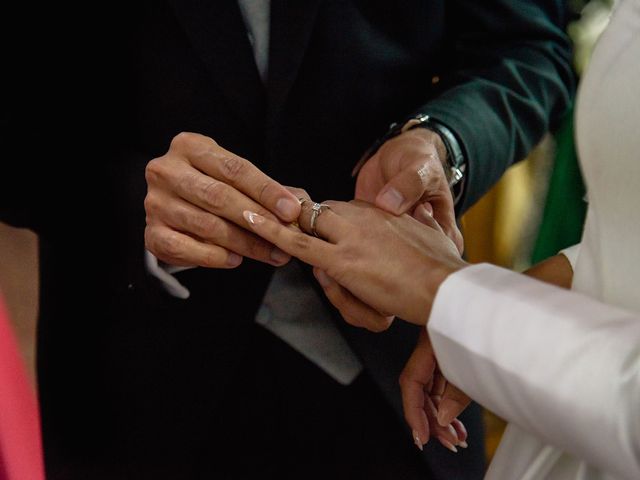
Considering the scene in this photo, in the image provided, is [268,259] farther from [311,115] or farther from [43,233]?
[43,233]

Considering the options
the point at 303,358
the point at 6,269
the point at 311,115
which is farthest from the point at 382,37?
the point at 6,269

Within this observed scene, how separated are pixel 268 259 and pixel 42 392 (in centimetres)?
43

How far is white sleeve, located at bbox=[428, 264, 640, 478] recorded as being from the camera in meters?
0.43

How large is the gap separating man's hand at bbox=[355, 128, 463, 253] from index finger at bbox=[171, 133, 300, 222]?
86 millimetres

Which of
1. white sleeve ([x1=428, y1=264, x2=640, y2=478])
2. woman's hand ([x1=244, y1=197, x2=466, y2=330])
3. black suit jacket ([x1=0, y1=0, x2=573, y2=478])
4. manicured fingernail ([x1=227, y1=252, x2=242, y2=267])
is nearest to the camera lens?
white sleeve ([x1=428, y1=264, x2=640, y2=478])

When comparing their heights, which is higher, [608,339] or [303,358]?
[608,339]

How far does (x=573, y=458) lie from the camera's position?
56cm

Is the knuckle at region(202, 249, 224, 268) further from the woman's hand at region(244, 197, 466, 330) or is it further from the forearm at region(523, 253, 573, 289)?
the forearm at region(523, 253, 573, 289)

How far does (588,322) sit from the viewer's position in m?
0.45

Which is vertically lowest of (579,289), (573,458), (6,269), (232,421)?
(6,269)

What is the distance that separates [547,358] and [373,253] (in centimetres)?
16

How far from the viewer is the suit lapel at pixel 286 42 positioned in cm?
72

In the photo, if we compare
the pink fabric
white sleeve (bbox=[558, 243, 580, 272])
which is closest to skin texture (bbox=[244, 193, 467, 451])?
white sleeve (bbox=[558, 243, 580, 272])

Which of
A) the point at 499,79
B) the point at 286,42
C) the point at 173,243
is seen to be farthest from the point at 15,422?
the point at 499,79
